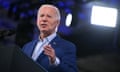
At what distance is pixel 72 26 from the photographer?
2.31 metres

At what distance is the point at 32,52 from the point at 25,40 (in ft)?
0.88

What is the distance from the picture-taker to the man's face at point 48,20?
1.94 m

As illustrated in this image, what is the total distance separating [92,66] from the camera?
8.15 ft

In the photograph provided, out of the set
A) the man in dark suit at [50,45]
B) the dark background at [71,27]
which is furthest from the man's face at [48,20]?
the dark background at [71,27]

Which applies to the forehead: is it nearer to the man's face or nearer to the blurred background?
the man's face

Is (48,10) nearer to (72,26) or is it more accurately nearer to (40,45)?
(40,45)

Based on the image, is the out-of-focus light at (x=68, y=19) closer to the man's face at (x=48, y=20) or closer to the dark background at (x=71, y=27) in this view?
the dark background at (x=71, y=27)

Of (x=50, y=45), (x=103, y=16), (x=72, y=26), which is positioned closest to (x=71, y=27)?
(x=72, y=26)

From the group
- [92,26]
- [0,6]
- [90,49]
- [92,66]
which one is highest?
[0,6]

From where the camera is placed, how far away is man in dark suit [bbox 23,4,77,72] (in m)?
1.78

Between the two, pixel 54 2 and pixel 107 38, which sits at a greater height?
pixel 54 2

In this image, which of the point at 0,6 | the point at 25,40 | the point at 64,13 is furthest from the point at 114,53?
the point at 0,6

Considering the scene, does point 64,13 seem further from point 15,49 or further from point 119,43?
point 15,49

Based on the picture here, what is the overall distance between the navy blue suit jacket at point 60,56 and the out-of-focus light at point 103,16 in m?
0.54
